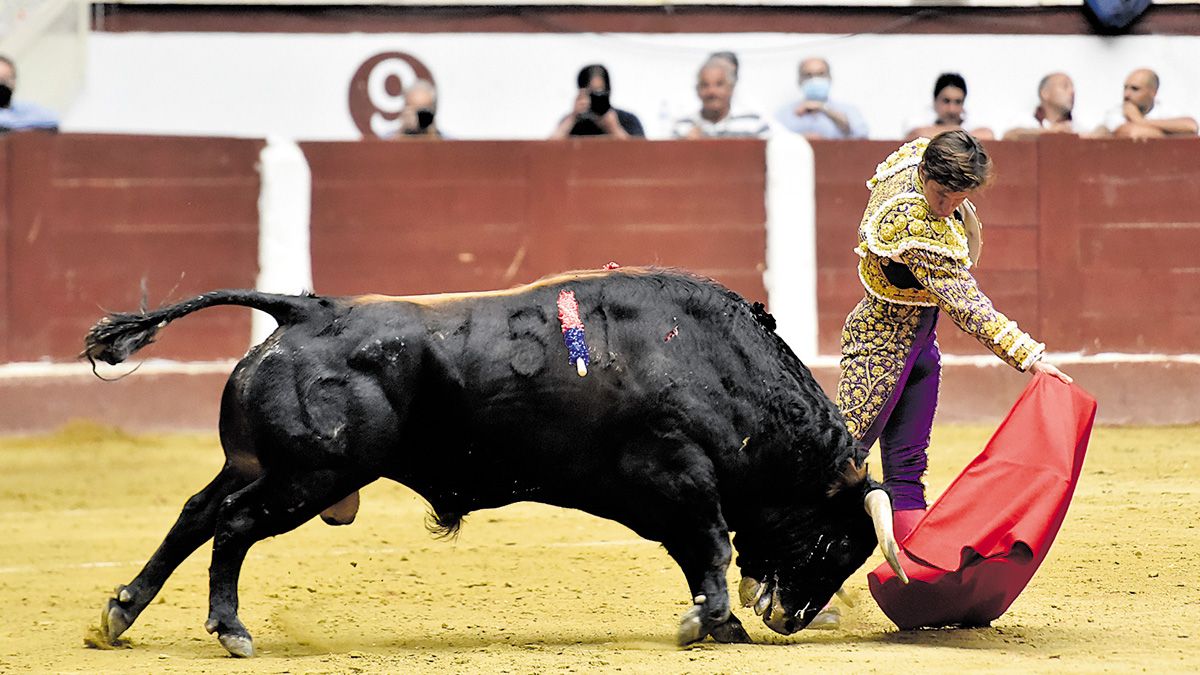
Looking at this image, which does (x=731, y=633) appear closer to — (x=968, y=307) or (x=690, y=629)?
(x=690, y=629)

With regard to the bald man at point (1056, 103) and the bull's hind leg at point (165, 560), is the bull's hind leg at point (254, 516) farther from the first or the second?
the bald man at point (1056, 103)

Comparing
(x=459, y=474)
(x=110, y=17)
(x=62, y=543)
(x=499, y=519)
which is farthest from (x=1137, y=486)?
(x=110, y=17)

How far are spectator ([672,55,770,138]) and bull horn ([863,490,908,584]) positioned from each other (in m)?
4.80

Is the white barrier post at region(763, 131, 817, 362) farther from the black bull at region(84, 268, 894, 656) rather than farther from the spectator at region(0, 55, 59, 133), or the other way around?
the black bull at region(84, 268, 894, 656)

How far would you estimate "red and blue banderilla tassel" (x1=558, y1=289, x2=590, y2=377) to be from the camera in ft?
12.9

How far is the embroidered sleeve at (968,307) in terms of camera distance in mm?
3789

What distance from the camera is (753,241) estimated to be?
843cm

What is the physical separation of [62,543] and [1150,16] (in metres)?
7.36

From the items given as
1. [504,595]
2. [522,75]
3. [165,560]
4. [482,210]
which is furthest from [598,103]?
[165,560]

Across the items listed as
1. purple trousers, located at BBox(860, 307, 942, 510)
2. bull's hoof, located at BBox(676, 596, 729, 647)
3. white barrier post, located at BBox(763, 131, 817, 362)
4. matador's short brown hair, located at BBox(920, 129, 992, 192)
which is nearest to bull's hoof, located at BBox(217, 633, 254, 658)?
bull's hoof, located at BBox(676, 596, 729, 647)

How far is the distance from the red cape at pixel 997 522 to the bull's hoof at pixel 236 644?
4.44ft

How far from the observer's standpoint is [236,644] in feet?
12.7

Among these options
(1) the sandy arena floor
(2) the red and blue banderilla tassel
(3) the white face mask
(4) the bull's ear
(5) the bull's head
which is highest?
(3) the white face mask


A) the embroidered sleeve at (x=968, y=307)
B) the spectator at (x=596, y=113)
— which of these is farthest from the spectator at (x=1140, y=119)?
the embroidered sleeve at (x=968, y=307)
